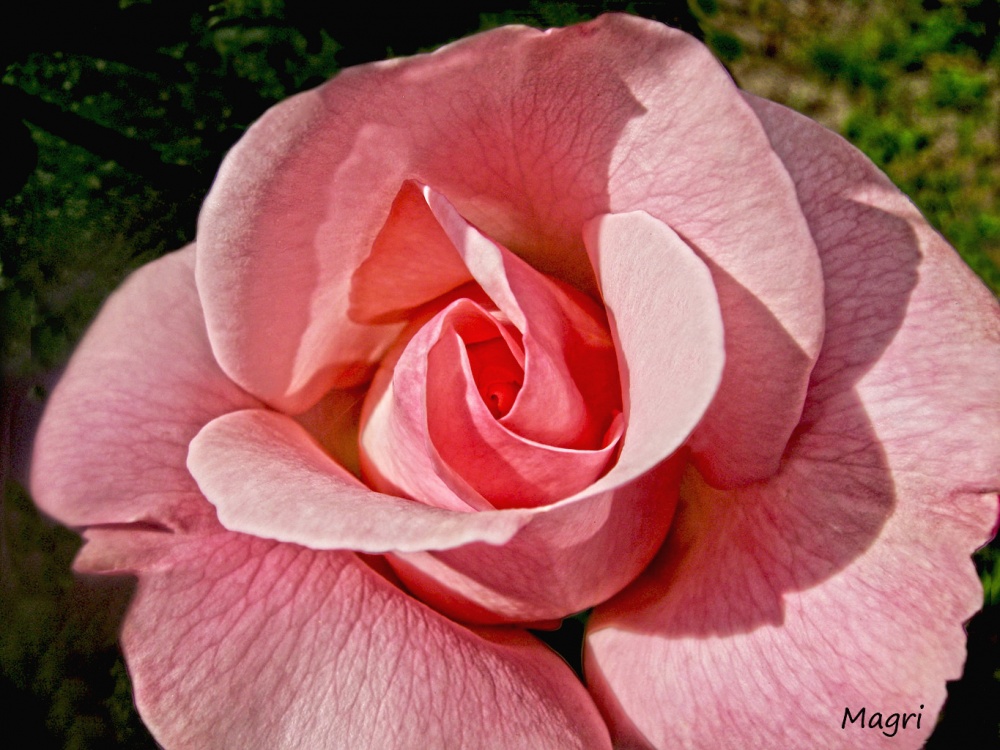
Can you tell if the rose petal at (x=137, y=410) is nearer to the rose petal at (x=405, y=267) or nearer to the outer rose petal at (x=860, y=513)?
the rose petal at (x=405, y=267)

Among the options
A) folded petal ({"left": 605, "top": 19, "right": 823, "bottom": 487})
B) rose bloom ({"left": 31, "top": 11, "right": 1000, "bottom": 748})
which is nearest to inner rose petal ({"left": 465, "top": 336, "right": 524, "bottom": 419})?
rose bloom ({"left": 31, "top": 11, "right": 1000, "bottom": 748})

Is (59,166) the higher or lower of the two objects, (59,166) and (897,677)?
the higher

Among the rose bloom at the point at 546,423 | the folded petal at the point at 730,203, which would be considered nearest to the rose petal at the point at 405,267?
the rose bloom at the point at 546,423

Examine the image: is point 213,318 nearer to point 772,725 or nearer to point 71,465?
point 71,465

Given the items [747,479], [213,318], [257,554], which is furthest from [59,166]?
[747,479]

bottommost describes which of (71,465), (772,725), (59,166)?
(772,725)

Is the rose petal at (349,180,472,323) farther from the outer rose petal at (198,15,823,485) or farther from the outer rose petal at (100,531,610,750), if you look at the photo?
the outer rose petal at (100,531,610,750)
